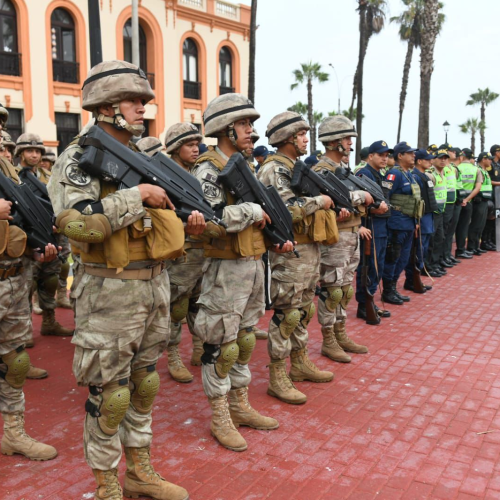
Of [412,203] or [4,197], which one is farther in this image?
Answer: [412,203]

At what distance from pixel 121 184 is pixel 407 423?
286cm

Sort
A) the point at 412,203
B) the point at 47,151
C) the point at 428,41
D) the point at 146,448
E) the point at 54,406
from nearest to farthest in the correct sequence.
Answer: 1. the point at 146,448
2. the point at 54,406
3. the point at 47,151
4. the point at 412,203
5. the point at 428,41

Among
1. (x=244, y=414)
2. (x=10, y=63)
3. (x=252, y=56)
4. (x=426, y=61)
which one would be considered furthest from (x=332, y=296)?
(x=10, y=63)

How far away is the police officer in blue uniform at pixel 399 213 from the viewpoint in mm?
8164

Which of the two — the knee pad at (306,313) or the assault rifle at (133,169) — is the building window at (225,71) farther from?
the assault rifle at (133,169)

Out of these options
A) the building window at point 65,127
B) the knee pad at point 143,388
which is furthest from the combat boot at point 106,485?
the building window at point 65,127

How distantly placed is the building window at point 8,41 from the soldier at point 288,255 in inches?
680

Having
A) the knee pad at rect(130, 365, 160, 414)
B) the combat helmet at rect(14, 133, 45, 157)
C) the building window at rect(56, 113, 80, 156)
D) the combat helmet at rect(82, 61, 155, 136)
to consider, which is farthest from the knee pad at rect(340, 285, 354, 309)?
the building window at rect(56, 113, 80, 156)

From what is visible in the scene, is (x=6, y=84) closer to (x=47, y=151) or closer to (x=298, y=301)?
(x=47, y=151)

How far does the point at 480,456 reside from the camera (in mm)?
3725

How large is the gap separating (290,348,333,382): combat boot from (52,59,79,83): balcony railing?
60.9 feet

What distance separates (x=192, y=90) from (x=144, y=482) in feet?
78.4

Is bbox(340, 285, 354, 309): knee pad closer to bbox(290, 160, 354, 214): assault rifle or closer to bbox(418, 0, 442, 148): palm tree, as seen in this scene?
bbox(290, 160, 354, 214): assault rifle

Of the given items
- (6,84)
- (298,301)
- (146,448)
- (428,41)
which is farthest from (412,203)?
(6,84)
